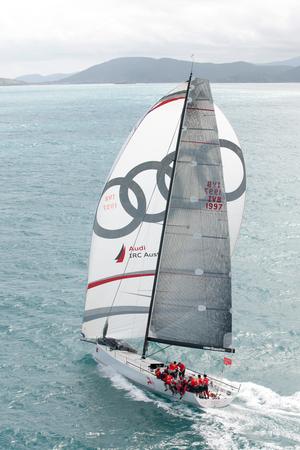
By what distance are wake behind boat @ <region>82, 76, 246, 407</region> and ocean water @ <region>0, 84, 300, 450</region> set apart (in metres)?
1.32

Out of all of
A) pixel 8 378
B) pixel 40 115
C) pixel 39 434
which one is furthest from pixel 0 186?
pixel 40 115

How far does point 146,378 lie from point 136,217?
6814 millimetres

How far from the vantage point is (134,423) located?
23250mm

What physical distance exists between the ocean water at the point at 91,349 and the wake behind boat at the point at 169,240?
1.32 meters

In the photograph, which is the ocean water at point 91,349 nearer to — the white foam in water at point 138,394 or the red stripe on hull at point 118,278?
the white foam in water at point 138,394

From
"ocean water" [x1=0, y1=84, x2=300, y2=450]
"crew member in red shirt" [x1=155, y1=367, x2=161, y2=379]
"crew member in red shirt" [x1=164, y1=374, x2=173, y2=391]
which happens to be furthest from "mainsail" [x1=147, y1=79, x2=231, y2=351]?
"ocean water" [x1=0, y1=84, x2=300, y2=450]

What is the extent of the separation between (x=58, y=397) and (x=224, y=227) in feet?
33.4

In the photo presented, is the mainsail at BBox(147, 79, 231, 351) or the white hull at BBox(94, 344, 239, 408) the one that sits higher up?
the mainsail at BBox(147, 79, 231, 351)

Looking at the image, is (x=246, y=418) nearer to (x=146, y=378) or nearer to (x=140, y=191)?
(x=146, y=378)

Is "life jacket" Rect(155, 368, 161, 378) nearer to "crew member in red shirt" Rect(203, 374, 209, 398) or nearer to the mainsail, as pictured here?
the mainsail

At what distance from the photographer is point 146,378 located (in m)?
24.7

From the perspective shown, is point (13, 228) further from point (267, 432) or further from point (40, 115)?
point (40, 115)

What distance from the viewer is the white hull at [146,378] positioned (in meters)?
23.6

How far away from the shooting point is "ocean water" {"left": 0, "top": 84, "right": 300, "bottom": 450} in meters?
22.7
